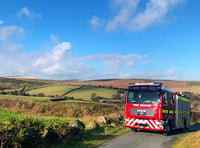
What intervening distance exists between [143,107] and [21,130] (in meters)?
9.61

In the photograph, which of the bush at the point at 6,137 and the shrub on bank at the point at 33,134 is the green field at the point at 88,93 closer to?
the shrub on bank at the point at 33,134

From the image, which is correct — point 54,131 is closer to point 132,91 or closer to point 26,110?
point 132,91

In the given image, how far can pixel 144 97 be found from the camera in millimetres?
19031

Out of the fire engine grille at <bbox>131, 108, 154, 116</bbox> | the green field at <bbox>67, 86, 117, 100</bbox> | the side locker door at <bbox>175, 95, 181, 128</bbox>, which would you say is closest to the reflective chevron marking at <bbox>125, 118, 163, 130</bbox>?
the fire engine grille at <bbox>131, 108, 154, 116</bbox>

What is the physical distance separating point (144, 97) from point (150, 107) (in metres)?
0.86

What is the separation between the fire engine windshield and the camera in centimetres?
1866

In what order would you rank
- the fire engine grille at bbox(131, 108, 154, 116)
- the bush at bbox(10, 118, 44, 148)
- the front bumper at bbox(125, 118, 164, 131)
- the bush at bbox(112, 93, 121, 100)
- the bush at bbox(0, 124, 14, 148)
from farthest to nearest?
1. the bush at bbox(112, 93, 121, 100)
2. the fire engine grille at bbox(131, 108, 154, 116)
3. the front bumper at bbox(125, 118, 164, 131)
4. the bush at bbox(10, 118, 44, 148)
5. the bush at bbox(0, 124, 14, 148)

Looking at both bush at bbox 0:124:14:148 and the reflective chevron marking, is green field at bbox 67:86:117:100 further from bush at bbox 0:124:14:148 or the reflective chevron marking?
bush at bbox 0:124:14:148

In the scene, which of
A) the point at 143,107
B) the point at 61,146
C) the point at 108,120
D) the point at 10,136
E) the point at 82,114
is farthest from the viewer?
the point at 82,114

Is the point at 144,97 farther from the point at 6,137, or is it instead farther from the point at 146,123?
the point at 6,137

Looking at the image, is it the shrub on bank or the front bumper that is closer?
the shrub on bank

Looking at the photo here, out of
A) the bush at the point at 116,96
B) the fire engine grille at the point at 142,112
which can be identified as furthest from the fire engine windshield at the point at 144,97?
the bush at the point at 116,96

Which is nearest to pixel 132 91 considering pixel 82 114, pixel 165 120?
pixel 165 120

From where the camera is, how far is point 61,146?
533 inches
